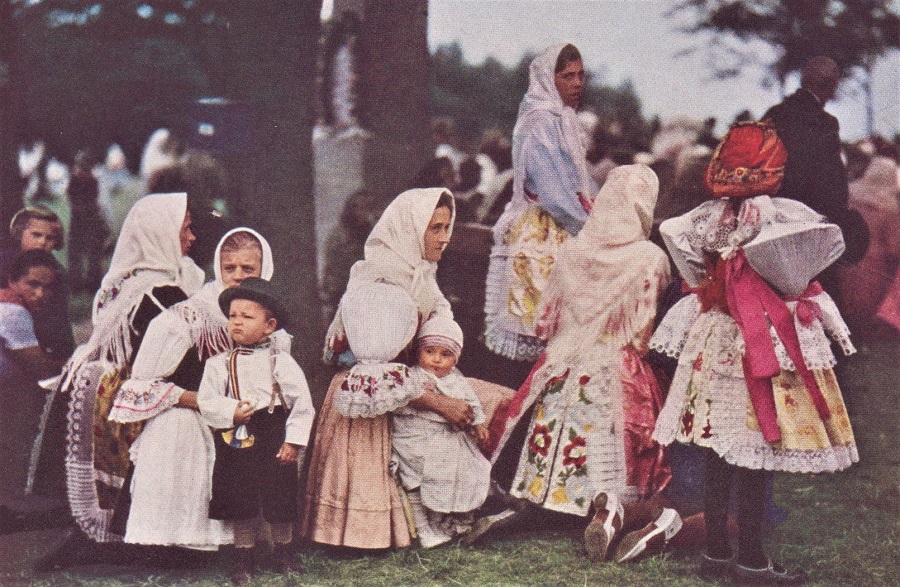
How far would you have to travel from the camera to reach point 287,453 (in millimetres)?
5059

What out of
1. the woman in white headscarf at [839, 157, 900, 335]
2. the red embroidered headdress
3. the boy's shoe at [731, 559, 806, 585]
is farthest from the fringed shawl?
the woman in white headscarf at [839, 157, 900, 335]

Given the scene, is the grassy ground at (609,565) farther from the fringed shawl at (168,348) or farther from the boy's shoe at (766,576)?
the fringed shawl at (168,348)

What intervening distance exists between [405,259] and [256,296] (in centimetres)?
72

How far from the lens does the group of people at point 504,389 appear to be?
484 cm

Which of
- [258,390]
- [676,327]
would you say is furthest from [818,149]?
[258,390]

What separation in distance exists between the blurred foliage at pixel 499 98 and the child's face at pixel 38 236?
2131mm

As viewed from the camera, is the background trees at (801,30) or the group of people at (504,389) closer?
the group of people at (504,389)

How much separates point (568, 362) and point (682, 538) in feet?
3.22

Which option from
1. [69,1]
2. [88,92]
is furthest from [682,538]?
[69,1]

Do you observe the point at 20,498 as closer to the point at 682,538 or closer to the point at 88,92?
the point at 88,92

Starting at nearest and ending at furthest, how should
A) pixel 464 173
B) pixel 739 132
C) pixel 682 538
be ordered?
pixel 739 132, pixel 682 538, pixel 464 173

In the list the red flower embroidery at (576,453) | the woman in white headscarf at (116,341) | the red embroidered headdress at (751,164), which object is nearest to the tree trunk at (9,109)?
the woman in white headscarf at (116,341)

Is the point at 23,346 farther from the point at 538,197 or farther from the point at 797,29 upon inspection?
the point at 797,29

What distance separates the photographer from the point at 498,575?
5.23 m
